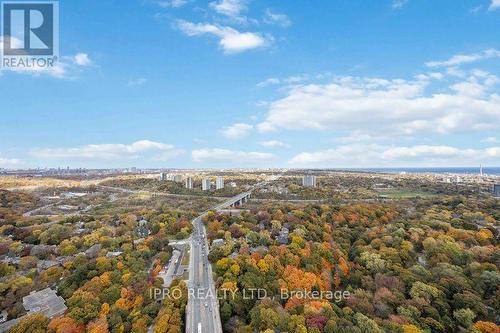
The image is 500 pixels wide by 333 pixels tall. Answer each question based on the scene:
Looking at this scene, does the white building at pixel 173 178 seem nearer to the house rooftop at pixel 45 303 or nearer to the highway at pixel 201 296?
the highway at pixel 201 296

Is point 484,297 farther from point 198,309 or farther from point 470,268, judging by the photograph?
point 198,309

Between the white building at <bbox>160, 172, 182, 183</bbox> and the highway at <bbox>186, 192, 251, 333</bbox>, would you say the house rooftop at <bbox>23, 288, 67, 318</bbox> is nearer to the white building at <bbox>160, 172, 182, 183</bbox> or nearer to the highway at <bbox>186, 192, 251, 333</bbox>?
the highway at <bbox>186, 192, 251, 333</bbox>

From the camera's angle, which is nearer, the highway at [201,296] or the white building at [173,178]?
the highway at [201,296]

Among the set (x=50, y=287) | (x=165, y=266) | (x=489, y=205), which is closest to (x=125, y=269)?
(x=165, y=266)

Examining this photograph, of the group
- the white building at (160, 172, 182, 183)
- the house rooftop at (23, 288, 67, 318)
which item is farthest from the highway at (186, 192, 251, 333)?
the white building at (160, 172, 182, 183)

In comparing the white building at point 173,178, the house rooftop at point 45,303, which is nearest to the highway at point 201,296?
the house rooftop at point 45,303

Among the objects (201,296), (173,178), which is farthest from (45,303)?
(173,178)

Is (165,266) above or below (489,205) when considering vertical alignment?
below

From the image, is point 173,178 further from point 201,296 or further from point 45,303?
point 201,296
